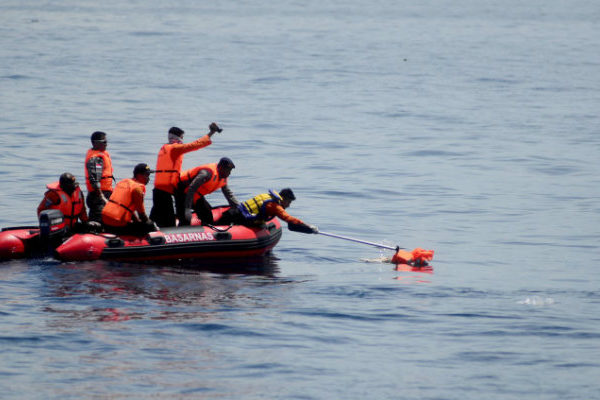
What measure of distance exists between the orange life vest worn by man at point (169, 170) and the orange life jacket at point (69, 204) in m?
1.23

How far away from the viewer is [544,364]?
12.6 meters

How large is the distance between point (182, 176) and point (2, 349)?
4.75 meters

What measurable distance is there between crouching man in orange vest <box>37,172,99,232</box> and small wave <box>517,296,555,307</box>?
267 inches

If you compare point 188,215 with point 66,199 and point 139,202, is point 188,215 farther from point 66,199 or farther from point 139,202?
point 66,199

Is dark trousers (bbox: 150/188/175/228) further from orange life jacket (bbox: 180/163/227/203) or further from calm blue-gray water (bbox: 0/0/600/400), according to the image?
calm blue-gray water (bbox: 0/0/600/400)

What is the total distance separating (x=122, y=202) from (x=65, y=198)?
34.3 inches

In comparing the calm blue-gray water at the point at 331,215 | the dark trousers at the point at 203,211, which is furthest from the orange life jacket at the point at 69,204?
the dark trousers at the point at 203,211

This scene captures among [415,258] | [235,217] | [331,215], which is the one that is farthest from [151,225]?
[331,215]

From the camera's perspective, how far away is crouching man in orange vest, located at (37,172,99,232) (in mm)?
15383

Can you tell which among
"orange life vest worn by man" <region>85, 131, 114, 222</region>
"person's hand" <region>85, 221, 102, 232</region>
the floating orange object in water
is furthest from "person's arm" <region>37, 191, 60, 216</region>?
the floating orange object in water

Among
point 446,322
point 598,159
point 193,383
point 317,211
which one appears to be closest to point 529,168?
point 598,159

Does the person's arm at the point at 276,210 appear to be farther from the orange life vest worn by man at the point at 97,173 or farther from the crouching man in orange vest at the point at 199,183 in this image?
the orange life vest worn by man at the point at 97,173

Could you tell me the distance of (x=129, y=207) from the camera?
15.5 meters

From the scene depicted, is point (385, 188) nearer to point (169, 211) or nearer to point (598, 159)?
point (598, 159)
